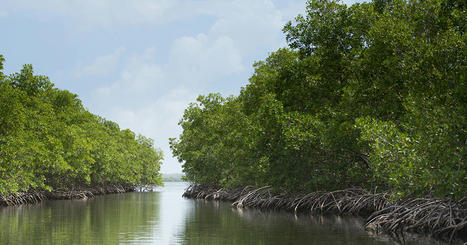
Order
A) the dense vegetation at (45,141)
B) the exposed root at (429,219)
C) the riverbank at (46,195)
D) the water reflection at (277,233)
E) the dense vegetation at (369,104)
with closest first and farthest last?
1. the dense vegetation at (369,104)
2. the exposed root at (429,219)
3. the water reflection at (277,233)
4. the dense vegetation at (45,141)
5. the riverbank at (46,195)

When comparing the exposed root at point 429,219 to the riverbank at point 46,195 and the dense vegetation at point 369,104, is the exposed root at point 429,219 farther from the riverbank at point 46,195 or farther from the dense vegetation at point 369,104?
the riverbank at point 46,195

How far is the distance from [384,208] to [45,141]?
79.3 ft

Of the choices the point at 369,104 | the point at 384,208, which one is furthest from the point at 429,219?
the point at 369,104

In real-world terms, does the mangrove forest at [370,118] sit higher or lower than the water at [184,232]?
higher

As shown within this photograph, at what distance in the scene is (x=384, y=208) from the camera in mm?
15422

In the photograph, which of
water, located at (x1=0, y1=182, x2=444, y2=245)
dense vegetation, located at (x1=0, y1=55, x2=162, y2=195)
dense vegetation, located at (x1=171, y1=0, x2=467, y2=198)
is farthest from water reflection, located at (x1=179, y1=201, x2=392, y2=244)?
dense vegetation, located at (x1=0, y1=55, x2=162, y2=195)

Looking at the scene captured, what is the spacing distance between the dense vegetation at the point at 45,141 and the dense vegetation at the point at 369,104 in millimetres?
13628

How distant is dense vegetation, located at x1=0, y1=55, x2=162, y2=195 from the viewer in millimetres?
25016

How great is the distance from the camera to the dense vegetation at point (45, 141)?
2502 centimetres

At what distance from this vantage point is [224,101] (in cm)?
4672

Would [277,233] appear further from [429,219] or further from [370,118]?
[370,118]

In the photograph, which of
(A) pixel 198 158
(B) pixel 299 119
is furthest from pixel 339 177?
(A) pixel 198 158

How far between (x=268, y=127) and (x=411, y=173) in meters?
11.7

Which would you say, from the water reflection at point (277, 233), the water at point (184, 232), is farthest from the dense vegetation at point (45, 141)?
the water reflection at point (277, 233)
